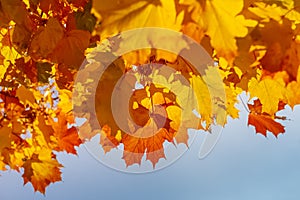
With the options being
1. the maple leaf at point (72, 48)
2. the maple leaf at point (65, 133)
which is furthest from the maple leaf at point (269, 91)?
the maple leaf at point (65, 133)

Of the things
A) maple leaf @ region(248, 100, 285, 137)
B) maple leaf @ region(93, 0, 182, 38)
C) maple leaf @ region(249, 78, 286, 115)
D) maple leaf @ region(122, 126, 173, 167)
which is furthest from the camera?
maple leaf @ region(248, 100, 285, 137)

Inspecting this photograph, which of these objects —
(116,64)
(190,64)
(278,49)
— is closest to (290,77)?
(278,49)

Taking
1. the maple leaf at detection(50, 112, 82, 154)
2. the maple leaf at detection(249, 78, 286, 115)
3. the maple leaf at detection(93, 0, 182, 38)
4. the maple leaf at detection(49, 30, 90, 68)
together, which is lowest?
the maple leaf at detection(93, 0, 182, 38)

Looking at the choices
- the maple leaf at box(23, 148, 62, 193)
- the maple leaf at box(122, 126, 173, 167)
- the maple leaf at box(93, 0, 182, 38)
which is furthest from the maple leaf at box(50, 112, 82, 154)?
the maple leaf at box(93, 0, 182, 38)

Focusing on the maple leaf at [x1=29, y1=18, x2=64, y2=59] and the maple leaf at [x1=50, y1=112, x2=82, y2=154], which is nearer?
the maple leaf at [x1=29, y1=18, x2=64, y2=59]

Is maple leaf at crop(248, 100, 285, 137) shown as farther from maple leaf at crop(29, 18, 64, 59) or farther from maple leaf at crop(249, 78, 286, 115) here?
maple leaf at crop(29, 18, 64, 59)

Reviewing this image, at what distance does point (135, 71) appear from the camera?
2.03m

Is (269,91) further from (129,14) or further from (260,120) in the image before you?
(129,14)

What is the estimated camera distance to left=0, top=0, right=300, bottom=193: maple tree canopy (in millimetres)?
1245

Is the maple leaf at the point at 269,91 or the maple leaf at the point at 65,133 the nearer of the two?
the maple leaf at the point at 269,91

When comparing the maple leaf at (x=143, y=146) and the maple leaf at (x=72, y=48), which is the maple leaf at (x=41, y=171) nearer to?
the maple leaf at (x=143, y=146)

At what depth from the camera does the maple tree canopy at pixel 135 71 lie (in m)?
1.25

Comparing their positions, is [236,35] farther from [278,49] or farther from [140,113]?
[140,113]

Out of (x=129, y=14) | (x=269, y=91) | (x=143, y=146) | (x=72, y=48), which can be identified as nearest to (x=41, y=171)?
(x=143, y=146)
